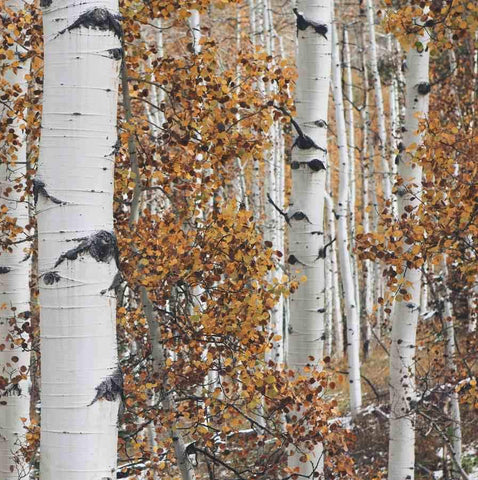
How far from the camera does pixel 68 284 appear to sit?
2.07 m

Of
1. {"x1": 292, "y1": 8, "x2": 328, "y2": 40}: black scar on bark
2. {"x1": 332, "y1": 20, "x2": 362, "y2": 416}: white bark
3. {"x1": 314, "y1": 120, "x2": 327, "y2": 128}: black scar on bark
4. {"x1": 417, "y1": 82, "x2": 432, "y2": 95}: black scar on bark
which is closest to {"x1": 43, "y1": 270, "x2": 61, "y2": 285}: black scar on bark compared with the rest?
{"x1": 314, "y1": 120, "x2": 327, "y2": 128}: black scar on bark

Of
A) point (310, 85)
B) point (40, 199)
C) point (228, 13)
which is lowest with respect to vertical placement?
point (40, 199)

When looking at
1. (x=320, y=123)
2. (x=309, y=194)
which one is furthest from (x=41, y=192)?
(x=320, y=123)

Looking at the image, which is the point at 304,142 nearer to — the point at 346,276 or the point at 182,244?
the point at 182,244

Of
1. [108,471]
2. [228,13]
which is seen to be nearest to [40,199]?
[108,471]

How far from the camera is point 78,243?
2.09 meters

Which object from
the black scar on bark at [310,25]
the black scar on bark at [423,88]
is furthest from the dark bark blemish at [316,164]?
the black scar on bark at [423,88]

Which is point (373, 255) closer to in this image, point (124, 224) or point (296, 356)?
point (296, 356)

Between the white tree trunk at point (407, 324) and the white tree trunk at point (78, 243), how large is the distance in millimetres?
4165

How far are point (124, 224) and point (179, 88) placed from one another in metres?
1.07

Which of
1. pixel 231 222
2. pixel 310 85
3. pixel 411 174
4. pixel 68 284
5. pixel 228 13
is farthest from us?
pixel 228 13

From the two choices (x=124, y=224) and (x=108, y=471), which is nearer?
(x=108, y=471)

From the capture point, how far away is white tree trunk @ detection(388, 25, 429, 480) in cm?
596

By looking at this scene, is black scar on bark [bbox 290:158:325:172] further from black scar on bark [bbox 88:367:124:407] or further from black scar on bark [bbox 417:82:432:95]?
black scar on bark [bbox 88:367:124:407]
